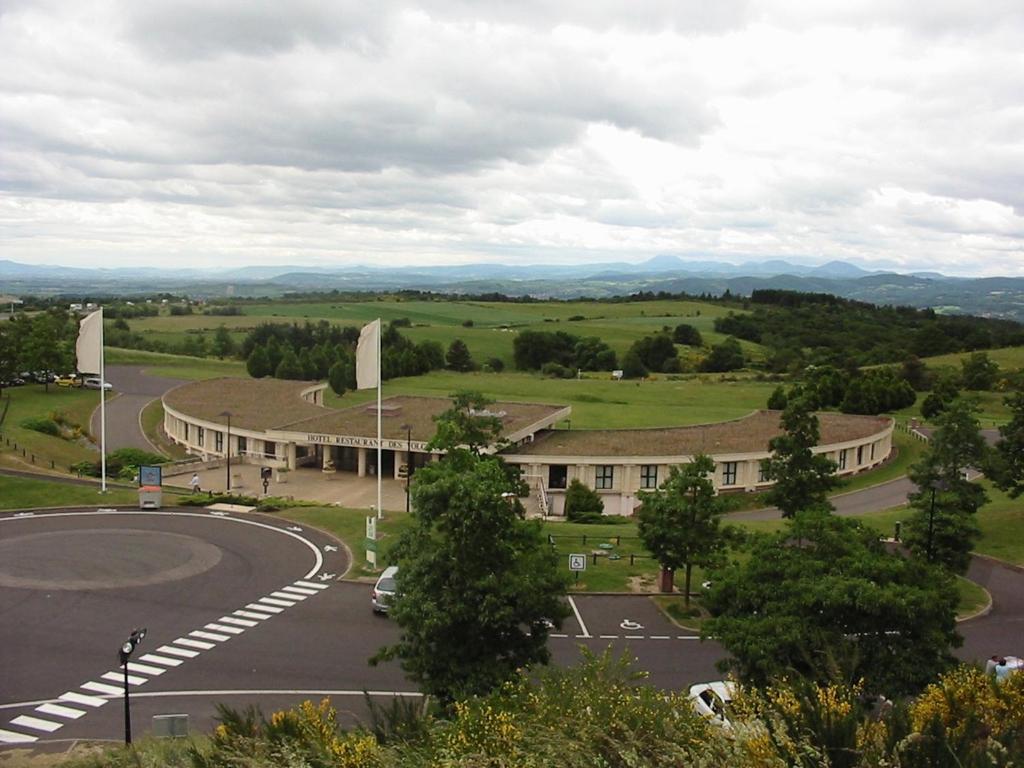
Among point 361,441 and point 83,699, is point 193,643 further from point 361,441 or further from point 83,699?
point 361,441

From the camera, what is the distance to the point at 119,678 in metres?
22.6

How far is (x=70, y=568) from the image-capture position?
103 feet

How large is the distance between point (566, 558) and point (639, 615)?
18.2 feet

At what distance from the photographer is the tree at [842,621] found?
17516mm

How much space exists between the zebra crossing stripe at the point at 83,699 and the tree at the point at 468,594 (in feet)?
23.2

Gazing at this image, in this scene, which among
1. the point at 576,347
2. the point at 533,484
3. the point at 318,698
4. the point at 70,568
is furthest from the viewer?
the point at 576,347

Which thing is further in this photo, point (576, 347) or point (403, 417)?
point (576, 347)

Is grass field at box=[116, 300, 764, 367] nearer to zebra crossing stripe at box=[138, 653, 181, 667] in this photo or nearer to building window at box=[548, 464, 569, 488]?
building window at box=[548, 464, 569, 488]

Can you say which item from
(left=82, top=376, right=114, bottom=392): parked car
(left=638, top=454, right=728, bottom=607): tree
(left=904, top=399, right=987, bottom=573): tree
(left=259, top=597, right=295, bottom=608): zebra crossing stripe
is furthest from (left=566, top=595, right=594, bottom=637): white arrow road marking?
(left=82, top=376, right=114, bottom=392): parked car

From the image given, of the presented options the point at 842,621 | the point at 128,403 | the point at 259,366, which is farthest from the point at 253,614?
the point at 259,366

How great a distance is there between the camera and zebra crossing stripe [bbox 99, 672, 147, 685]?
22438 millimetres

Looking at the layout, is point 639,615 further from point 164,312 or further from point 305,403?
point 164,312

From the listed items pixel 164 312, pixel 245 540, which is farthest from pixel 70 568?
pixel 164 312

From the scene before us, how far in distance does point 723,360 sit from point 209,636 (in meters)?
102
